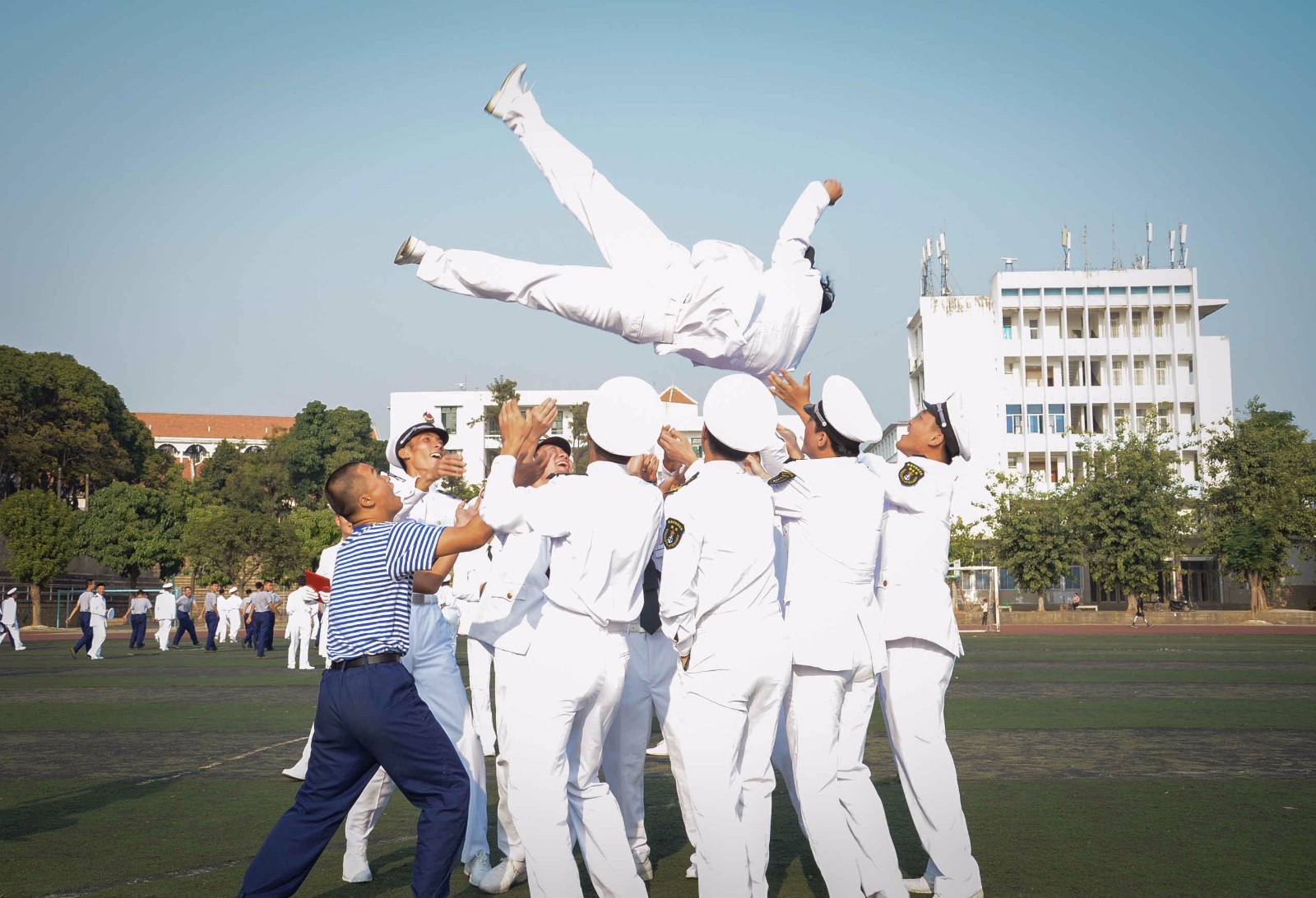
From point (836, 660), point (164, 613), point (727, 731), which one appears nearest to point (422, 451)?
point (727, 731)

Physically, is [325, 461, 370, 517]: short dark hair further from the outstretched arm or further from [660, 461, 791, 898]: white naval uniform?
the outstretched arm

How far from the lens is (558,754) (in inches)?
183

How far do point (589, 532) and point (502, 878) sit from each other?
2165mm

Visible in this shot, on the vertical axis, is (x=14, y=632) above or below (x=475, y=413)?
below

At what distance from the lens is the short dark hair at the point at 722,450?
5.14 m

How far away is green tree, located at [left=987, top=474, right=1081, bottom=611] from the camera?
44469mm

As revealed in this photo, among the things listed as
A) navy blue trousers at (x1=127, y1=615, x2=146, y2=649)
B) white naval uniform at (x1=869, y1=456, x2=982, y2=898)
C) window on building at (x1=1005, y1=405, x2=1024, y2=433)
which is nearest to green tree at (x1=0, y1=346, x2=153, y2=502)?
navy blue trousers at (x1=127, y1=615, x2=146, y2=649)

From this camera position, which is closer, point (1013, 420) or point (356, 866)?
point (356, 866)

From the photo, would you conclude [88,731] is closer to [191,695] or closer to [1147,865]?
[191,695]

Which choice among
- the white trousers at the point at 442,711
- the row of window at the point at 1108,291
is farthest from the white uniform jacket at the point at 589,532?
the row of window at the point at 1108,291

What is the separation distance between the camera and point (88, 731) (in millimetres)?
12117

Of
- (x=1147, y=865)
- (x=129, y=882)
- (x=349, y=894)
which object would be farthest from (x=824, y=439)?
(x=129, y=882)

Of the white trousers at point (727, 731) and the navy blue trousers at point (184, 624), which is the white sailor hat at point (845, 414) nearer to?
the white trousers at point (727, 731)

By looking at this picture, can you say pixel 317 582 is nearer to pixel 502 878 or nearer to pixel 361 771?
pixel 502 878
